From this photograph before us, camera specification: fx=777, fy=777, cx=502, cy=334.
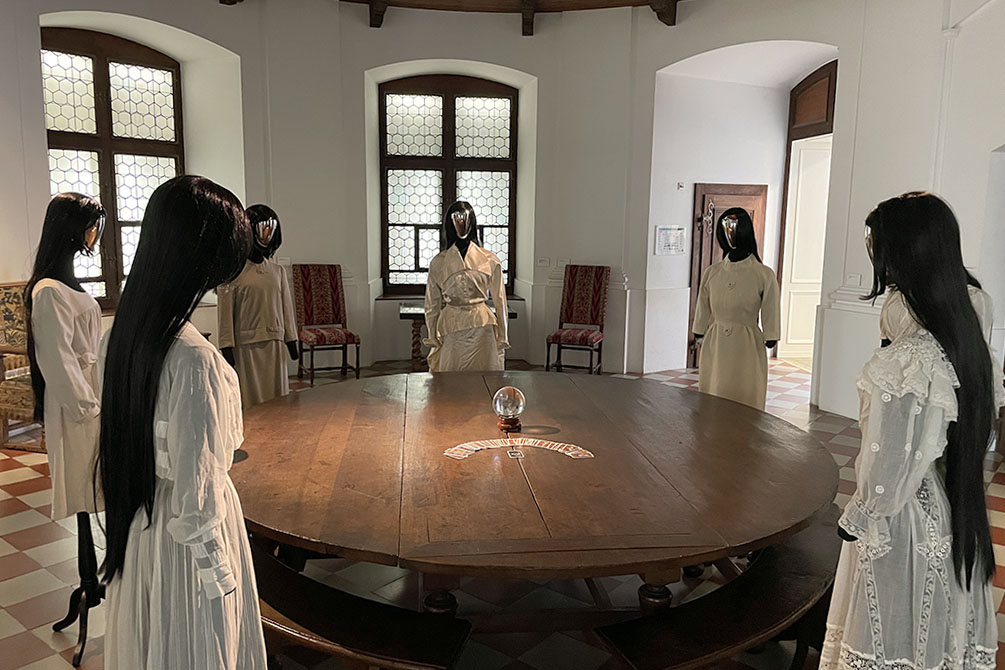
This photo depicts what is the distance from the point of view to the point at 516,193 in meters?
8.83

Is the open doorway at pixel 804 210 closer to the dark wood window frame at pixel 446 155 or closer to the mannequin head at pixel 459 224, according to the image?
the dark wood window frame at pixel 446 155

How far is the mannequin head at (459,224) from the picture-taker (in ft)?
15.9

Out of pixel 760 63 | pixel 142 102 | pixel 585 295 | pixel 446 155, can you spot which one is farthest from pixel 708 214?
pixel 142 102

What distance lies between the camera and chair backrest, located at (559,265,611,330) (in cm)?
788

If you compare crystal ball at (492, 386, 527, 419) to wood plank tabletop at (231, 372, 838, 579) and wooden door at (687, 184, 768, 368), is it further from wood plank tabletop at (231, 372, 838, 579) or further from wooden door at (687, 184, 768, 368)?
wooden door at (687, 184, 768, 368)

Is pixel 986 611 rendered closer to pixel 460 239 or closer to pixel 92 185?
pixel 460 239

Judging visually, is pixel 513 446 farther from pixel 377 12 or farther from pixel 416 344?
pixel 377 12

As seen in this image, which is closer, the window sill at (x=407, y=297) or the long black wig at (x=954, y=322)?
the long black wig at (x=954, y=322)

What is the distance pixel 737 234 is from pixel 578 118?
12.3ft

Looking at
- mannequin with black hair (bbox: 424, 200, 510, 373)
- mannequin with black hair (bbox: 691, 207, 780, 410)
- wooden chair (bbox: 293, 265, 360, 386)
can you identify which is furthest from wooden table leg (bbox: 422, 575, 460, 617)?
wooden chair (bbox: 293, 265, 360, 386)

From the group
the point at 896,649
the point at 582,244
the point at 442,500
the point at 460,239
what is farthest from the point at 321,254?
the point at 896,649

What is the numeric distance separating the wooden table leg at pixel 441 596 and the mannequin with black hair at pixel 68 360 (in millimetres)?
1201

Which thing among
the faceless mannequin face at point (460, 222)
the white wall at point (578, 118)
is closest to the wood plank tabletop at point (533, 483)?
the faceless mannequin face at point (460, 222)

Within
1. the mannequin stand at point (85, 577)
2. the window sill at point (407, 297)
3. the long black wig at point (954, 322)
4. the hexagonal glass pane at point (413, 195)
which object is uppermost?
the hexagonal glass pane at point (413, 195)
